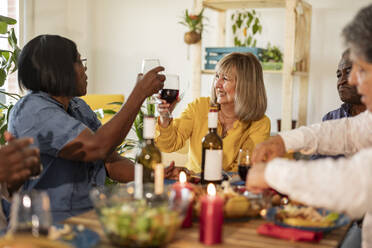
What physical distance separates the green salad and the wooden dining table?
6cm

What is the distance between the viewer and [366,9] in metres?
1.32

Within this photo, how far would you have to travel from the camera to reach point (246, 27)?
4.93m

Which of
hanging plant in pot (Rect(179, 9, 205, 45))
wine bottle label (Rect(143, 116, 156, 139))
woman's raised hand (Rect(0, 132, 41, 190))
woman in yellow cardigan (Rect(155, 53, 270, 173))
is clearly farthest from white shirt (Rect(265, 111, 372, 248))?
hanging plant in pot (Rect(179, 9, 205, 45))

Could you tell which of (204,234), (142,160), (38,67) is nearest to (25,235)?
(204,234)

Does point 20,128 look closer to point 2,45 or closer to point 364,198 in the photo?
point 364,198

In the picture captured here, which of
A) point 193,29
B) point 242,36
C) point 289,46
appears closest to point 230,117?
point 289,46

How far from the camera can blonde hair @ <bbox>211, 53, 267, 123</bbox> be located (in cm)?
263

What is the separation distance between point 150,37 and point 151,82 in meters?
4.01

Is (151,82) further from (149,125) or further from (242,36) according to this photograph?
(242,36)

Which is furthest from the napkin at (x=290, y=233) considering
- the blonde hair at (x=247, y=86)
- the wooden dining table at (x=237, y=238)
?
the blonde hair at (x=247, y=86)

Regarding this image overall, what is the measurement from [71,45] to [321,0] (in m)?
3.58

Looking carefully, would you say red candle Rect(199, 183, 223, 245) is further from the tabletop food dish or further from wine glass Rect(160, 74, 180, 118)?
wine glass Rect(160, 74, 180, 118)

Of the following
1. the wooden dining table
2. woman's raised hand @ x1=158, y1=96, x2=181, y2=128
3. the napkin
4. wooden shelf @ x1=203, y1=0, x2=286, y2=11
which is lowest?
the wooden dining table

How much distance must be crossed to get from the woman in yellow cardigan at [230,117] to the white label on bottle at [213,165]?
31.2 inches
